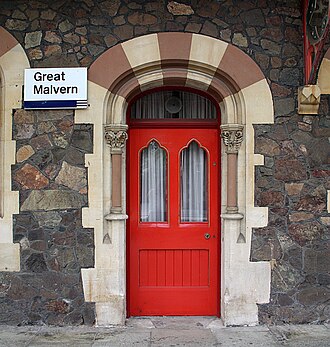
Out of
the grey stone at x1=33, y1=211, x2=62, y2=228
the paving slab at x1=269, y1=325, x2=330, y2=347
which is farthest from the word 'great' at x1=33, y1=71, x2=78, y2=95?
the paving slab at x1=269, y1=325, x2=330, y2=347

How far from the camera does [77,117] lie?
212 inches

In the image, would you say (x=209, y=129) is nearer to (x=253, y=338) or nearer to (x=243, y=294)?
(x=243, y=294)

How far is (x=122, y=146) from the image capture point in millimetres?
5453

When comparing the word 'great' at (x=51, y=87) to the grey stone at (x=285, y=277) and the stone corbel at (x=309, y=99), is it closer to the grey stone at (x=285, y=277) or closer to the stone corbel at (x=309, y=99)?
the stone corbel at (x=309, y=99)

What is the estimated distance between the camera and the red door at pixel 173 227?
5.75 meters

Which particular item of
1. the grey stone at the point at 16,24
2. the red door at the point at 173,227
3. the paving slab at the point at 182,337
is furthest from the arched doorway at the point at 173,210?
the grey stone at the point at 16,24

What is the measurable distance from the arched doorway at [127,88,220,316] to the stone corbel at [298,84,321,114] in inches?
38.1

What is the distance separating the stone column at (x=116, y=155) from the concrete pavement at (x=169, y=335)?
130 cm

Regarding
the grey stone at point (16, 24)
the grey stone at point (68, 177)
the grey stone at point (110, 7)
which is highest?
the grey stone at point (110, 7)

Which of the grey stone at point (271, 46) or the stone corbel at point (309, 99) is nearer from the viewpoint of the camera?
the stone corbel at point (309, 99)

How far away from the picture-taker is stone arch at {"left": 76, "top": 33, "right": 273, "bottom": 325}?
5383 millimetres

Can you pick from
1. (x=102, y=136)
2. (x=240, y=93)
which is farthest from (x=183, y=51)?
(x=102, y=136)

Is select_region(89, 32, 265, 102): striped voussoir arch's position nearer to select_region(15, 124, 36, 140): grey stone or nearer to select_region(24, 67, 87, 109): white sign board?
select_region(24, 67, 87, 109): white sign board

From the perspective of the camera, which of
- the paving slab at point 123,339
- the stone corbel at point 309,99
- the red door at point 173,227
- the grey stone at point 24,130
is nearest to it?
the paving slab at point 123,339
